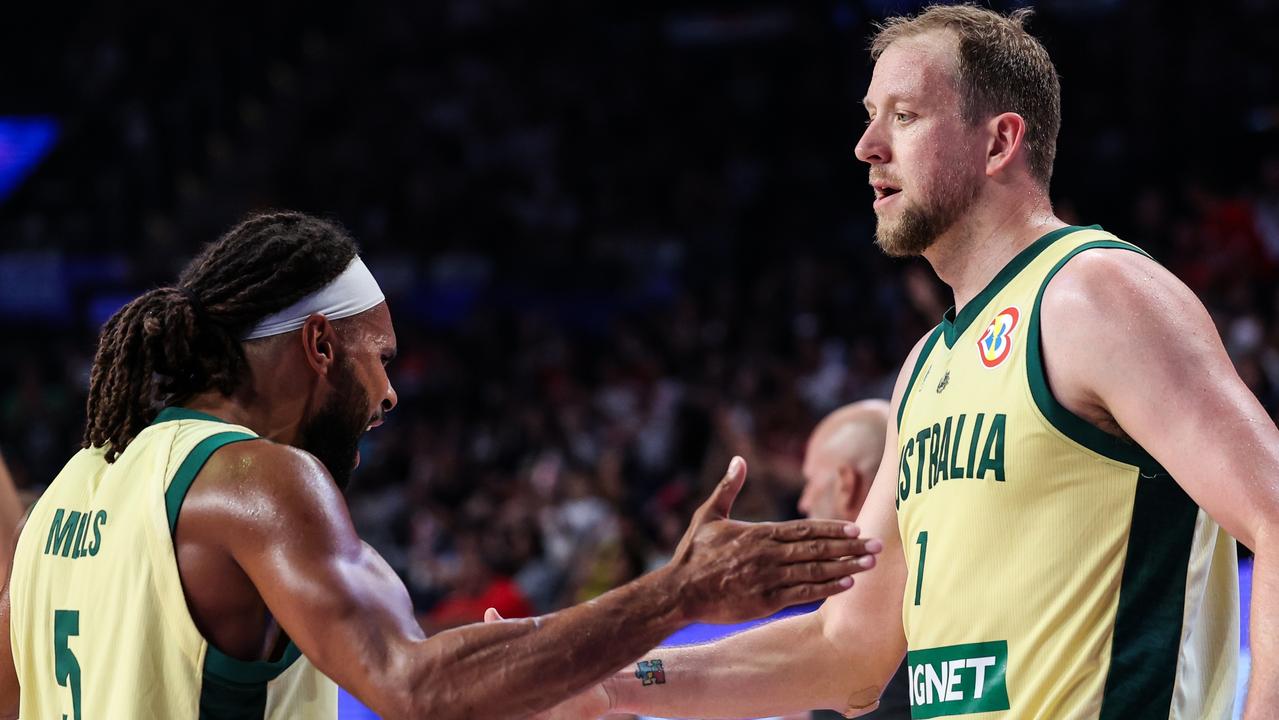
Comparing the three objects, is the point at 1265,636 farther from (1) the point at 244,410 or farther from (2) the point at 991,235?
(1) the point at 244,410

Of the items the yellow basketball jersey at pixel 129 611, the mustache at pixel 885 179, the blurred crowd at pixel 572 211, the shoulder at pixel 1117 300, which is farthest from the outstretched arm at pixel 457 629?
the blurred crowd at pixel 572 211

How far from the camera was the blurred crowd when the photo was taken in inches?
379

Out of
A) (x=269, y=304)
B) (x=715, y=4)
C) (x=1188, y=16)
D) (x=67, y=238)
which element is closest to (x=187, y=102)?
(x=67, y=238)

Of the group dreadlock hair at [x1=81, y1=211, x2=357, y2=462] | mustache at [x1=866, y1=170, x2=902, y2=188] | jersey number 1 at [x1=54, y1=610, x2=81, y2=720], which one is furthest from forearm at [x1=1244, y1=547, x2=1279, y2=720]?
jersey number 1 at [x1=54, y1=610, x2=81, y2=720]

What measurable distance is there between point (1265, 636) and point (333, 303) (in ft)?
6.09

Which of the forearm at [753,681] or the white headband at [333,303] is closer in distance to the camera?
the white headband at [333,303]

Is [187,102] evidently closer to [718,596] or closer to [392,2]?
[392,2]

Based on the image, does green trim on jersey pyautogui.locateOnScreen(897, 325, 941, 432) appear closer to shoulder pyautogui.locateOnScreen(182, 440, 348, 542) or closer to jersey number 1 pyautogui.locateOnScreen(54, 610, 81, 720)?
shoulder pyautogui.locateOnScreen(182, 440, 348, 542)

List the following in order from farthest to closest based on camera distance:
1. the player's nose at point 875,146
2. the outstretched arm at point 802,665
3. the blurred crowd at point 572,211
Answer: the blurred crowd at point 572,211 < the outstretched arm at point 802,665 < the player's nose at point 875,146

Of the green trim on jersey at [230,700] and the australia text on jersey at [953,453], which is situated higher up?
the australia text on jersey at [953,453]

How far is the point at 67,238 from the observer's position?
15406mm

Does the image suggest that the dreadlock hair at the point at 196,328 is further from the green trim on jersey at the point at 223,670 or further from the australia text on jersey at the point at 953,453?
the australia text on jersey at the point at 953,453

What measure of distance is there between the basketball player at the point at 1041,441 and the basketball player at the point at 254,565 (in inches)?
14.3

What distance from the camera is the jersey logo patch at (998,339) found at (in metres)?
2.77
